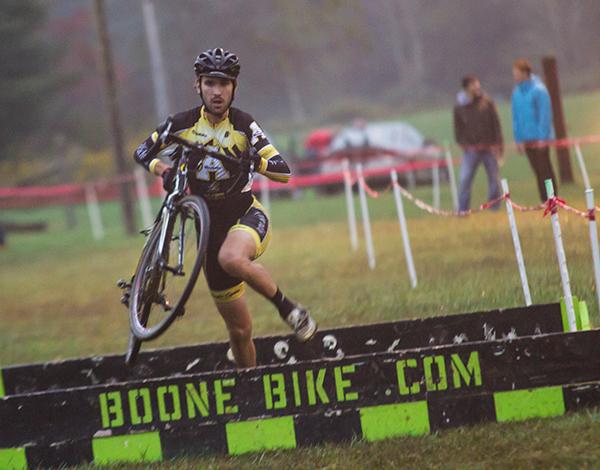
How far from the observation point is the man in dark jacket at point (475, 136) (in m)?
20.2

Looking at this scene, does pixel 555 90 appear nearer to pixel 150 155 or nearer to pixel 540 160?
pixel 540 160

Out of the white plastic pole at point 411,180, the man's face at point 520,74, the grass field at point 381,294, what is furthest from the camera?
the white plastic pole at point 411,180

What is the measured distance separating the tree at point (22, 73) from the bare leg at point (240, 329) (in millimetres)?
48571

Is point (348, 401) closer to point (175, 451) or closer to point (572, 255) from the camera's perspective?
point (175, 451)

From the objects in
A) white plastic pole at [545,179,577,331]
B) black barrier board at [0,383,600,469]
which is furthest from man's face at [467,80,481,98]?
black barrier board at [0,383,600,469]

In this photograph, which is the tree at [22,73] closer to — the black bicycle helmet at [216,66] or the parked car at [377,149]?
the parked car at [377,149]

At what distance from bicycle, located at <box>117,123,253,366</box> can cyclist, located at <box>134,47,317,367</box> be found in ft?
0.22

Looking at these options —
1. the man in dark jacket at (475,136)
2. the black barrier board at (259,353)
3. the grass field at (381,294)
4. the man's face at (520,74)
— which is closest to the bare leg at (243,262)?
the grass field at (381,294)

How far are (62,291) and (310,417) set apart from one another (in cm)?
1345

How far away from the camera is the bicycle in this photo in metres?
7.98

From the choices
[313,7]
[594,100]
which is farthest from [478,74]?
[594,100]

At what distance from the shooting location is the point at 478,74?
206ft

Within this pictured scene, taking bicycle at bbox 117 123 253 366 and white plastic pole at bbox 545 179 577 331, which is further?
white plastic pole at bbox 545 179 577 331

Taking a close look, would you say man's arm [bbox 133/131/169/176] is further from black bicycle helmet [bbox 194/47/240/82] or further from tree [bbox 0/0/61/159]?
tree [bbox 0/0/61/159]
